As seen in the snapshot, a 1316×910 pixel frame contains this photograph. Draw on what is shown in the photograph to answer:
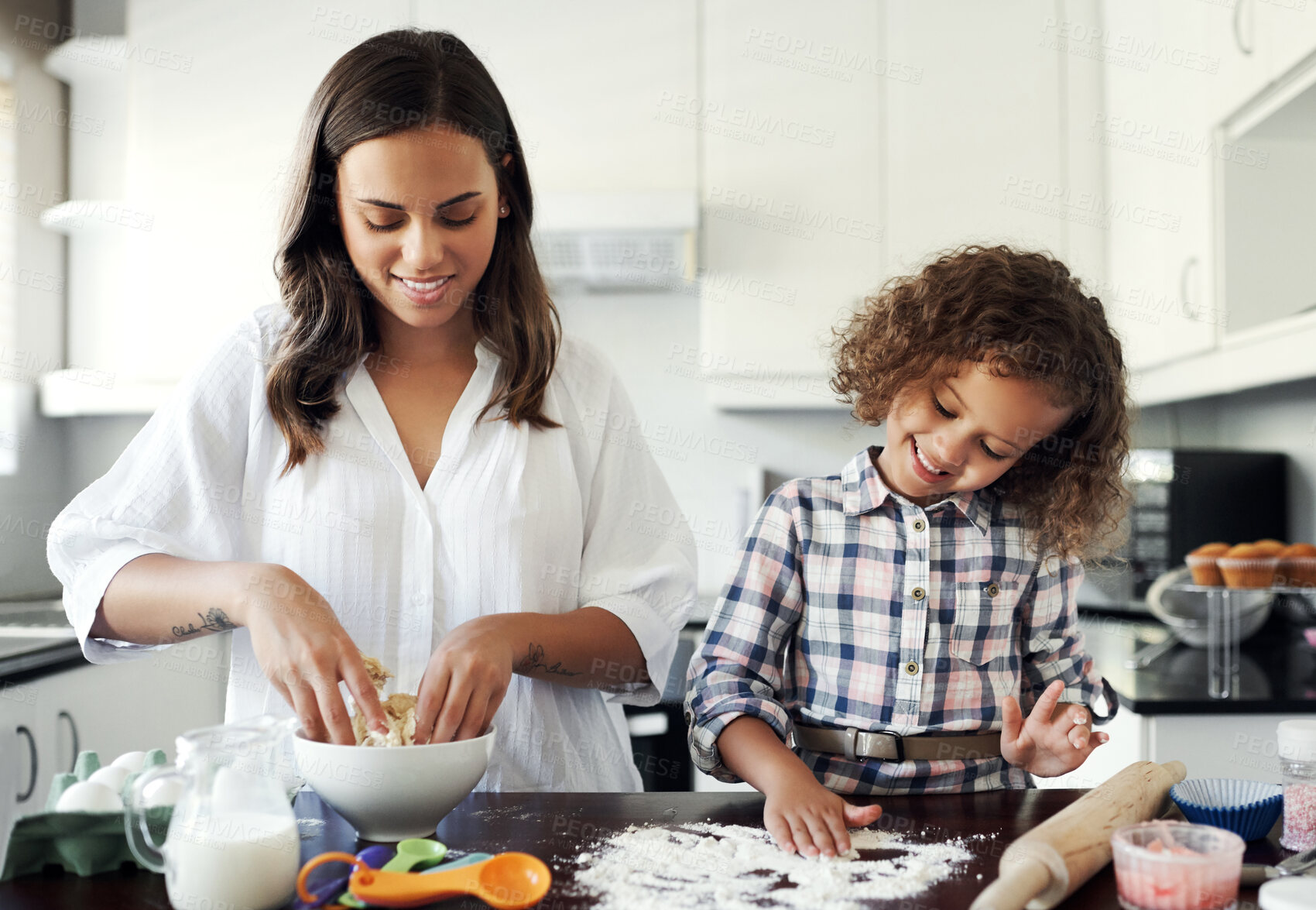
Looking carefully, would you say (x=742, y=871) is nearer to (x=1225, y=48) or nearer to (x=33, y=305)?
(x=1225, y=48)

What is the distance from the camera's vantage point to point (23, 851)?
2.29 ft

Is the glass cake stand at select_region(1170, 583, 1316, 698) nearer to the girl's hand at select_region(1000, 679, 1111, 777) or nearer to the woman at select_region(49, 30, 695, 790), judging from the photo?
the girl's hand at select_region(1000, 679, 1111, 777)

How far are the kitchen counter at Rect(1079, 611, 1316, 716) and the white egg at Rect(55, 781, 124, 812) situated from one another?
1.49 m

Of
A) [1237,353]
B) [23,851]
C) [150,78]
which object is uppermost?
[150,78]

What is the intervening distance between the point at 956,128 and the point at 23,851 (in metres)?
2.35

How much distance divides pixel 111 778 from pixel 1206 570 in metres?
1.82

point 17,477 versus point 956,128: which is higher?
point 956,128

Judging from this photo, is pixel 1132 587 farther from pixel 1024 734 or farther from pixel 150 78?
pixel 150 78

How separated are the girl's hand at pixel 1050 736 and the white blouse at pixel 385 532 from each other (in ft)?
1.13

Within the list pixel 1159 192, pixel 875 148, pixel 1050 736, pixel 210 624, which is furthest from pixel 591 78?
pixel 1050 736

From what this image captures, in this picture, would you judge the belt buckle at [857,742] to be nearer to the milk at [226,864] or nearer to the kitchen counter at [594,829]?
the kitchen counter at [594,829]

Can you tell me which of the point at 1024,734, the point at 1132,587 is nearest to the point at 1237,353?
the point at 1132,587

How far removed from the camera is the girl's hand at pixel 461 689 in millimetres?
799

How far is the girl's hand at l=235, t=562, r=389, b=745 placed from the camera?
30.8 inches
